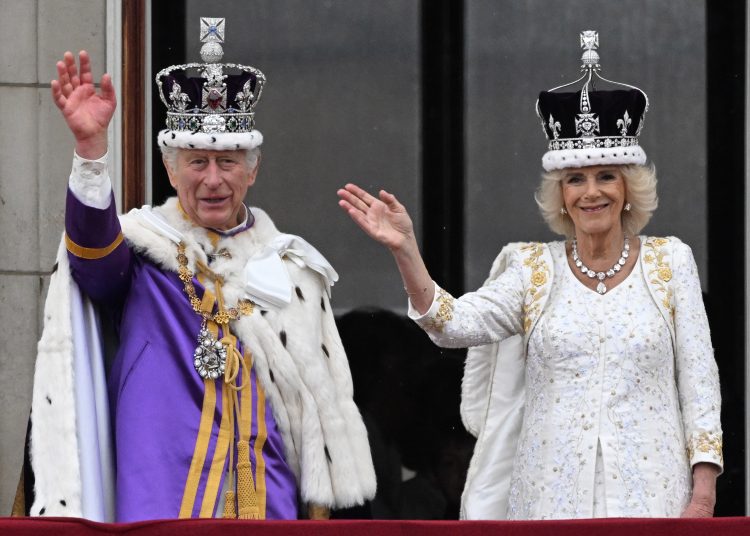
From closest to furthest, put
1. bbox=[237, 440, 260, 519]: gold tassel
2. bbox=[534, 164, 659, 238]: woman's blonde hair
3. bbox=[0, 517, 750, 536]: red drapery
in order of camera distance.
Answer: bbox=[0, 517, 750, 536]: red drapery, bbox=[237, 440, 260, 519]: gold tassel, bbox=[534, 164, 659, 238]: woman's blonde hair

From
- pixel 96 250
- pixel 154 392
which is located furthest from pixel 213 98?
pixel 154 392

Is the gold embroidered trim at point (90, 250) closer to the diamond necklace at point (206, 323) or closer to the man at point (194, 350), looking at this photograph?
the man at point (194, 350)

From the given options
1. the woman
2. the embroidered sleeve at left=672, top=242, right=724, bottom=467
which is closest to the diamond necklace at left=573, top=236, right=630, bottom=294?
the woman

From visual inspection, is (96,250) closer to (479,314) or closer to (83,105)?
(83,105)

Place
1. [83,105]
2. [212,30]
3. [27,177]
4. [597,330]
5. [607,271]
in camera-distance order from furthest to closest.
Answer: [27,177] < [212,30] < [607,271] < [597,330] < [83,105]

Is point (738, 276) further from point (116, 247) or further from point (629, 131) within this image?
point (116, 247)

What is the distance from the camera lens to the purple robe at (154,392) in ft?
14.0

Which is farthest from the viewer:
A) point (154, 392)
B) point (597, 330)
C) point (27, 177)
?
point (27, 177)

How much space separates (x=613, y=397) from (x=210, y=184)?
1.14m

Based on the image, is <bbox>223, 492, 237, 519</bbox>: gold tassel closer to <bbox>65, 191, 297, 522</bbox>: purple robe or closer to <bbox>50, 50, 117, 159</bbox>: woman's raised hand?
<bbox>65, 191, 297, 522</bbox>: purple robe

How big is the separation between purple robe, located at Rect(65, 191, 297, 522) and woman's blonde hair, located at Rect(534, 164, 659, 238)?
891 millimetres

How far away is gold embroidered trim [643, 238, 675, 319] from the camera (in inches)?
175

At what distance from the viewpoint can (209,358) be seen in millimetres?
4355

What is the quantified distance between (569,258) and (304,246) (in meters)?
0.69
